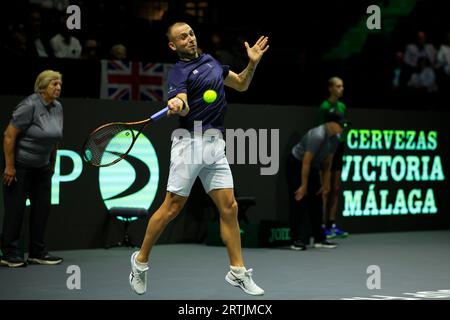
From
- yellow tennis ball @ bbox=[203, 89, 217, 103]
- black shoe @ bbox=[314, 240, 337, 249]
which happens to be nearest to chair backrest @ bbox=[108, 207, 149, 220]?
black shoe @ bbox=[314, 240, 337, 249]

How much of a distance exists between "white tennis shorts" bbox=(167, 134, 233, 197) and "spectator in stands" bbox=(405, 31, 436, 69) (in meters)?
10.1

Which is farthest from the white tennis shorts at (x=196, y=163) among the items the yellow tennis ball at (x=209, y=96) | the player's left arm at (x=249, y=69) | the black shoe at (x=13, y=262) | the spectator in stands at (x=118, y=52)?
the spectator in stands at (x=118, y=52)

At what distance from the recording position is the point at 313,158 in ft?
36.4

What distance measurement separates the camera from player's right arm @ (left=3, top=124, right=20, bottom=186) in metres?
9.19

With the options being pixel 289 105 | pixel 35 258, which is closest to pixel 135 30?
pixel 289 105

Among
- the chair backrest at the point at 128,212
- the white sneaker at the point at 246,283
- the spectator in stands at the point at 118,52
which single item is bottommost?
the white sneaker at the point at 246,283

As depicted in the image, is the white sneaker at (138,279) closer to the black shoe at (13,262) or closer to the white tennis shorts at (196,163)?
the white tennis shorts at (196,163)

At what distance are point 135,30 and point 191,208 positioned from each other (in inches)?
136

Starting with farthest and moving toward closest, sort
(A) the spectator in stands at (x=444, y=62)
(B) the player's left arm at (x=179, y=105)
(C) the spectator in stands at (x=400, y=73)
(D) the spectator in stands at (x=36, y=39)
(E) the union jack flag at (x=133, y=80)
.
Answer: (A) the spectator in stands at (x=444, y=62), (C) the spectator in stands at (x=400, y=73), (D) the spectator in stands at (x=36, y=39), (E) the union jack flag at (x=133, y=80), (B) the player's left arm at (x=179, y=105)

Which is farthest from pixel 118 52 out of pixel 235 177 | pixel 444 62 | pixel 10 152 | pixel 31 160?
pixel 444 62

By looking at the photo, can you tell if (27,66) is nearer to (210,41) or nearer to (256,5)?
(210,41)

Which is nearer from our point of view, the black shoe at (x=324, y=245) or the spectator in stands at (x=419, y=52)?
the black shoe at (x=324, y=245)

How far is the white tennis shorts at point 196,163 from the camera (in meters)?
7.09

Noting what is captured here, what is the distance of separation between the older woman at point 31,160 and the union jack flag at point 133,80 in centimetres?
229
